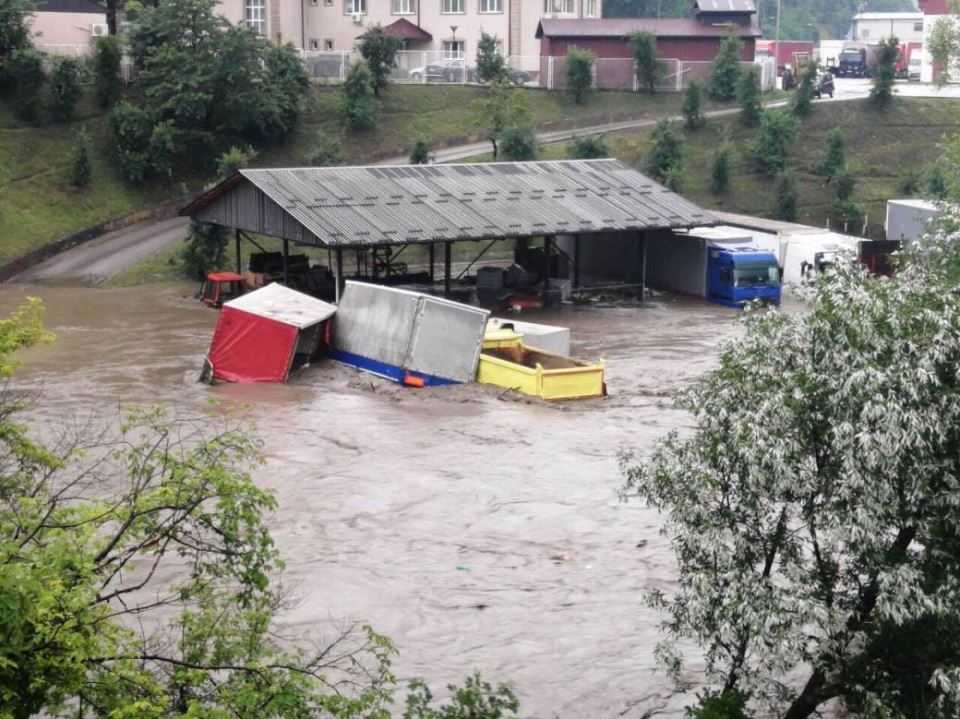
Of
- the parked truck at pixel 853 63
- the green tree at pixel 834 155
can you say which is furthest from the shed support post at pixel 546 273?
the parked truck at pixel 853 63

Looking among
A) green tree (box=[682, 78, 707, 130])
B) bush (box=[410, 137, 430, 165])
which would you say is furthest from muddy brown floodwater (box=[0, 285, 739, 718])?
green tree (box=[682, 78, 707, 130])

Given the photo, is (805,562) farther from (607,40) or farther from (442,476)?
(607,40)

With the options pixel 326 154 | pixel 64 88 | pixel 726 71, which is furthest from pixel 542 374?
pixel 726 71

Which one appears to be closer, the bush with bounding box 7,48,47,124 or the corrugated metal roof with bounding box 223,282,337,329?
the corrugated metal roof with bounding box 223,282,337,329

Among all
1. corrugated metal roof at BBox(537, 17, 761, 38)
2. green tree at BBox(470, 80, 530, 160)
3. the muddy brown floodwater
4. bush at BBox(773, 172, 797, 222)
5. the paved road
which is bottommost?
the muddy brown floodwater

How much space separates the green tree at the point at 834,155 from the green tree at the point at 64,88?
3150cm

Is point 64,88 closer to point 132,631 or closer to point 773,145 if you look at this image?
point 773,145

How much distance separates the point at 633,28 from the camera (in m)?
69.9

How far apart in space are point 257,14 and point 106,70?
1504cm

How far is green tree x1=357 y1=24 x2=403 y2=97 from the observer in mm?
62656

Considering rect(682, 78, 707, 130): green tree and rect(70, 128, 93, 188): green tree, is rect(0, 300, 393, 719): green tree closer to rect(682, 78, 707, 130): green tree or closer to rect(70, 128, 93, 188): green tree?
rect(70, 128, 93, 188): green tree

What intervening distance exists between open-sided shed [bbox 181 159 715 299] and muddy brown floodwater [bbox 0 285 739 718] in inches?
164

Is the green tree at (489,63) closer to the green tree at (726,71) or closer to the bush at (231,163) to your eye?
the green tree at (726,71)

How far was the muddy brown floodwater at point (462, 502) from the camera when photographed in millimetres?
16828
